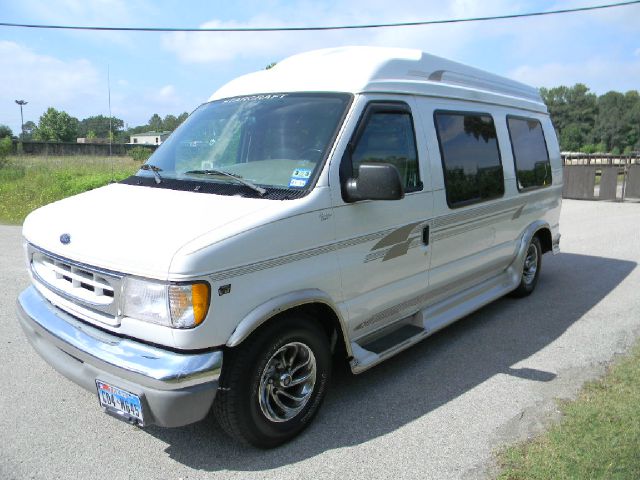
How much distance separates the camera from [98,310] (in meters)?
2.94

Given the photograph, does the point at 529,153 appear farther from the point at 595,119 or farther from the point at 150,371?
the point at 595,119

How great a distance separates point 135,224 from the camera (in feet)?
9.71

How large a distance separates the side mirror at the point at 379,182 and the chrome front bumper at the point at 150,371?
1.30 metres

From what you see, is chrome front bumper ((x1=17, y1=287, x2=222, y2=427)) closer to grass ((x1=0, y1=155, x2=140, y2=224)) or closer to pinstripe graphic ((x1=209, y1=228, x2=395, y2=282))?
pinstripe graphic ((x1=209, y1=228, x2=395, y2=282))

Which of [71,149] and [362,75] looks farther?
[71,149]

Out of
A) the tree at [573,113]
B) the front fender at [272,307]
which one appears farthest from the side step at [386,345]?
the tree at [573,113]

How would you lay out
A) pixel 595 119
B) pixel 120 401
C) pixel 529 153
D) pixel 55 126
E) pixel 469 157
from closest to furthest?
pixel 120 401, pixel 469 157, pixel 529 153, pixel 55 126, pixel 595 119

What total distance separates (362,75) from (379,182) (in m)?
0.96

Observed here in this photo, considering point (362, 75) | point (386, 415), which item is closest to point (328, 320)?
point (386, 415)

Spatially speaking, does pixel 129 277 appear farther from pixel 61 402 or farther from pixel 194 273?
pixel 61 402

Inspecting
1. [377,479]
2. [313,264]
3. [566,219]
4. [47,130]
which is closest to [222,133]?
[313,264]

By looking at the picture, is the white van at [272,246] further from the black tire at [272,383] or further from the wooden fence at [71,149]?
the wooden fence at [71,149]

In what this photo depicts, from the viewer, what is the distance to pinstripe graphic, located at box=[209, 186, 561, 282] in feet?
9.67

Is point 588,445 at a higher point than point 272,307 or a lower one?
lower
